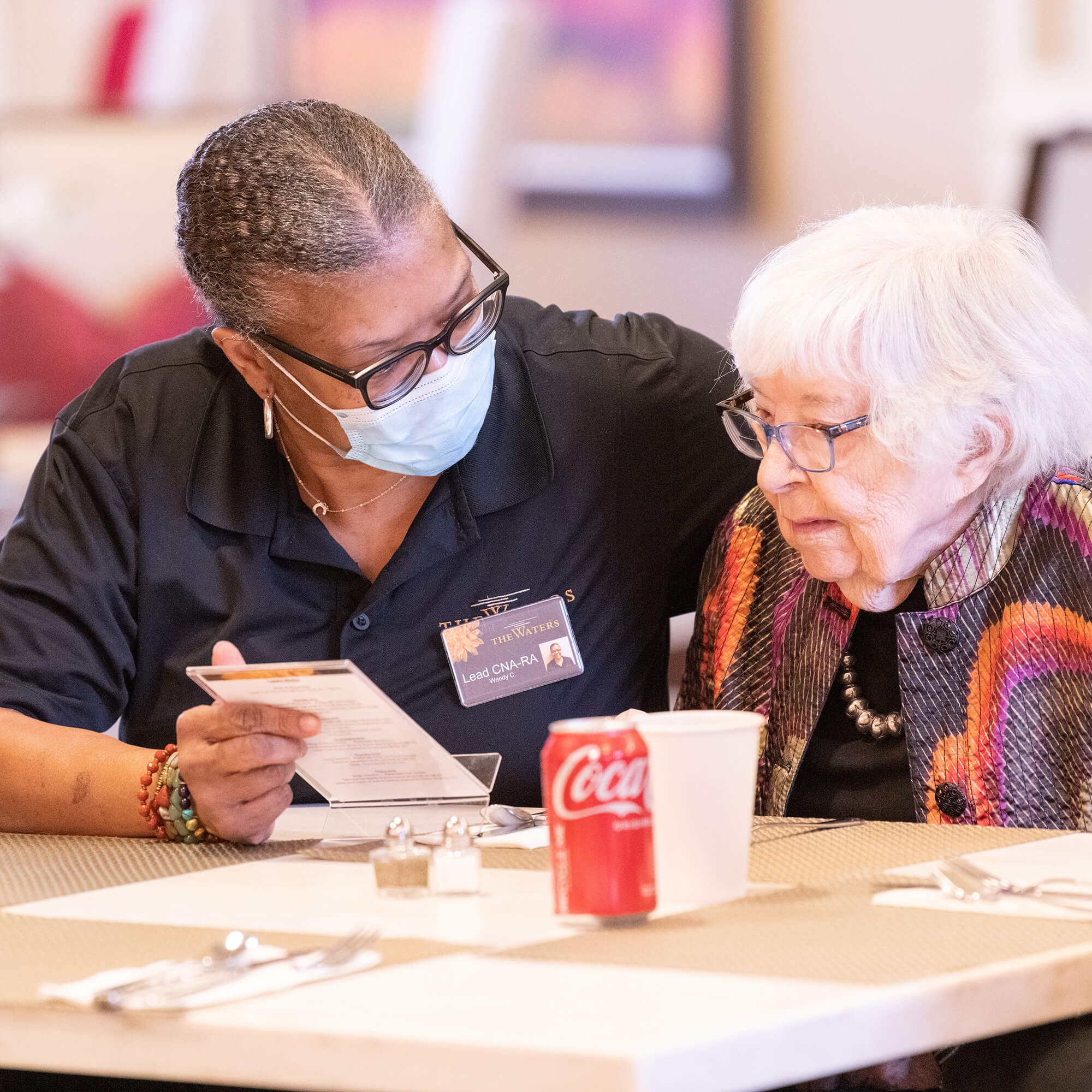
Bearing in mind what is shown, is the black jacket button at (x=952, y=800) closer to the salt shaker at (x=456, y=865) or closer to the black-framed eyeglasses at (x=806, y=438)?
the black-framed eyeglasses at (x=806, y=438)

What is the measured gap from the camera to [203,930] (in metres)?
1.16

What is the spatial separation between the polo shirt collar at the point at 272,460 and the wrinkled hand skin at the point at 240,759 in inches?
18.6

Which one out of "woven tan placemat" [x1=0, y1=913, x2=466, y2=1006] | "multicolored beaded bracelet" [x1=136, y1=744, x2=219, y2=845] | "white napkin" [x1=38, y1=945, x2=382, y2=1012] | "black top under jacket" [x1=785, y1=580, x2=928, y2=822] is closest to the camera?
"white napkin" [x1=38, y1=945, x2=382, y2=1012]

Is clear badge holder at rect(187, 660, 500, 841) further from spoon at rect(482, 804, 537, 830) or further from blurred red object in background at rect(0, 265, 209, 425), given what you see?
blurred red object in background at rect(0, 265, 209, 425)

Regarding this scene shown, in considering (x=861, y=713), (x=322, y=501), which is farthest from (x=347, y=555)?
(x=861, y=713)

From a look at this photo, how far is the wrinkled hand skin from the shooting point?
4.93 feet

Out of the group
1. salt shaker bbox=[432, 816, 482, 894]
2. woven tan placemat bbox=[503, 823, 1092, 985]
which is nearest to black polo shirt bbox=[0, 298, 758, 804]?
salt shaker bbox=[432, 816, 482, 894]

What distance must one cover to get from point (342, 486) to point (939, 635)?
0.84m

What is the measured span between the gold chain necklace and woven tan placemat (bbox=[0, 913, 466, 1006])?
2.88 ft

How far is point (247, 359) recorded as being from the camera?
6.43 ft

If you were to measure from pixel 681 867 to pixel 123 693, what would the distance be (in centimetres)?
110

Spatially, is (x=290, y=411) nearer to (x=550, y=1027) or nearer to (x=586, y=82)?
(x=550, y=1027)

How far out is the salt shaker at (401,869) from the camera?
1283 millimetres

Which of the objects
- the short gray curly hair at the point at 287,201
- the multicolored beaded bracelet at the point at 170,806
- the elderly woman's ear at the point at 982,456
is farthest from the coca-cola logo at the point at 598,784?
the short gray curly hair at the point at 287,201
